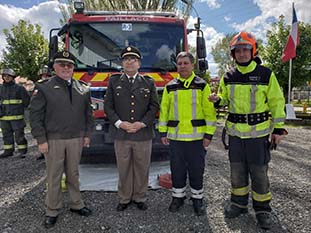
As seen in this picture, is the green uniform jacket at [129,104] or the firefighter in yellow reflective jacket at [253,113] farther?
the green uniform jacket at [129,104]

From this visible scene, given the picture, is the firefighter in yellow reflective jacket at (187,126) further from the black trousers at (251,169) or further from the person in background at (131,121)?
the black trousers at (251,169)

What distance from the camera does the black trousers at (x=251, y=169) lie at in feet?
9.91

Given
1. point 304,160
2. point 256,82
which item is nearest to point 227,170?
point 304,160

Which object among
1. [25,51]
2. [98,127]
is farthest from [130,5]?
[98,127]

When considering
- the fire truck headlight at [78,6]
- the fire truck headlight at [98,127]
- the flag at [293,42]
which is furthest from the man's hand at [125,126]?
the flag at [293,42]

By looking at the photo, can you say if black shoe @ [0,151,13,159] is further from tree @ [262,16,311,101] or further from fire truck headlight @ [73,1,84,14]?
tree @ [262,16,311,101]

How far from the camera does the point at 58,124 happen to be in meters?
3.03

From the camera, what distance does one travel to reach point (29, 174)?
4914 mm

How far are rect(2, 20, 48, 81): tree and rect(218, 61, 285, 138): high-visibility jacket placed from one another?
1877 cm

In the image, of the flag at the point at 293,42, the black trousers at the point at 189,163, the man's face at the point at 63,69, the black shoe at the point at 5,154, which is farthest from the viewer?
the flag at the point at 293,42

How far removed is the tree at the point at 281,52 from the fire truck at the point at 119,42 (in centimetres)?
1174

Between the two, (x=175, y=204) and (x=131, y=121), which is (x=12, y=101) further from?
(x=175, y=204)

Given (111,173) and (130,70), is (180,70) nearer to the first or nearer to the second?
(130,70)

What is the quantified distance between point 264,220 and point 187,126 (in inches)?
51.5
